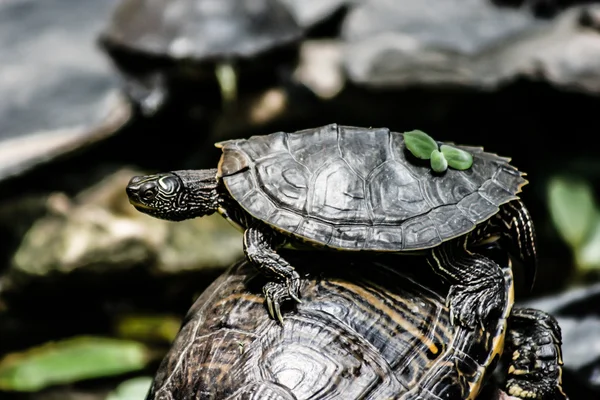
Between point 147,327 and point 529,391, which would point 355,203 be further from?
point 147,327

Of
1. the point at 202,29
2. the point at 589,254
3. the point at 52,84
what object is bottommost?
the point at 589,254

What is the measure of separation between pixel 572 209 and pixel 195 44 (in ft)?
10.8

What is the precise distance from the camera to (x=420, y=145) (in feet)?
7.11

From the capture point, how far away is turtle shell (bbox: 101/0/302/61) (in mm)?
5676

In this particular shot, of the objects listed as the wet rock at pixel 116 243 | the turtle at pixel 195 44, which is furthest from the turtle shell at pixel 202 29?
the wet rock at pixel 116 243

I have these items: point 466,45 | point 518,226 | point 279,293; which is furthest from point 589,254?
point 279,293

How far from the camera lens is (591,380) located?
3133 mm

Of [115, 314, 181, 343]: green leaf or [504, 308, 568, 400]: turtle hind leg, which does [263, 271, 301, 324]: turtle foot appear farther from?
[115, 314, 181, 343]: green leaf

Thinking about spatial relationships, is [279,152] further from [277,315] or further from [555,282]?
[555,282]

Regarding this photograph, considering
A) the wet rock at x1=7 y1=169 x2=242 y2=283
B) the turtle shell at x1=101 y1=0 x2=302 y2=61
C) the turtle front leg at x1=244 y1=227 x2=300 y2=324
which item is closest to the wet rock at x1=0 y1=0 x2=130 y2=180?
the turtle shell at x1=101 y1=0 x2=302 y2=61

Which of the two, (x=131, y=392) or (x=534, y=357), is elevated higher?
(x=534, y=357)

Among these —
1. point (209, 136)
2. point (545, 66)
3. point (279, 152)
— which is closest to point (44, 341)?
point (209, 136)

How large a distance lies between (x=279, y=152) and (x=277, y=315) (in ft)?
1.72

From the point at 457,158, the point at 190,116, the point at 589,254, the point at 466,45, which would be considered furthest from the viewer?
the point at 190,116
